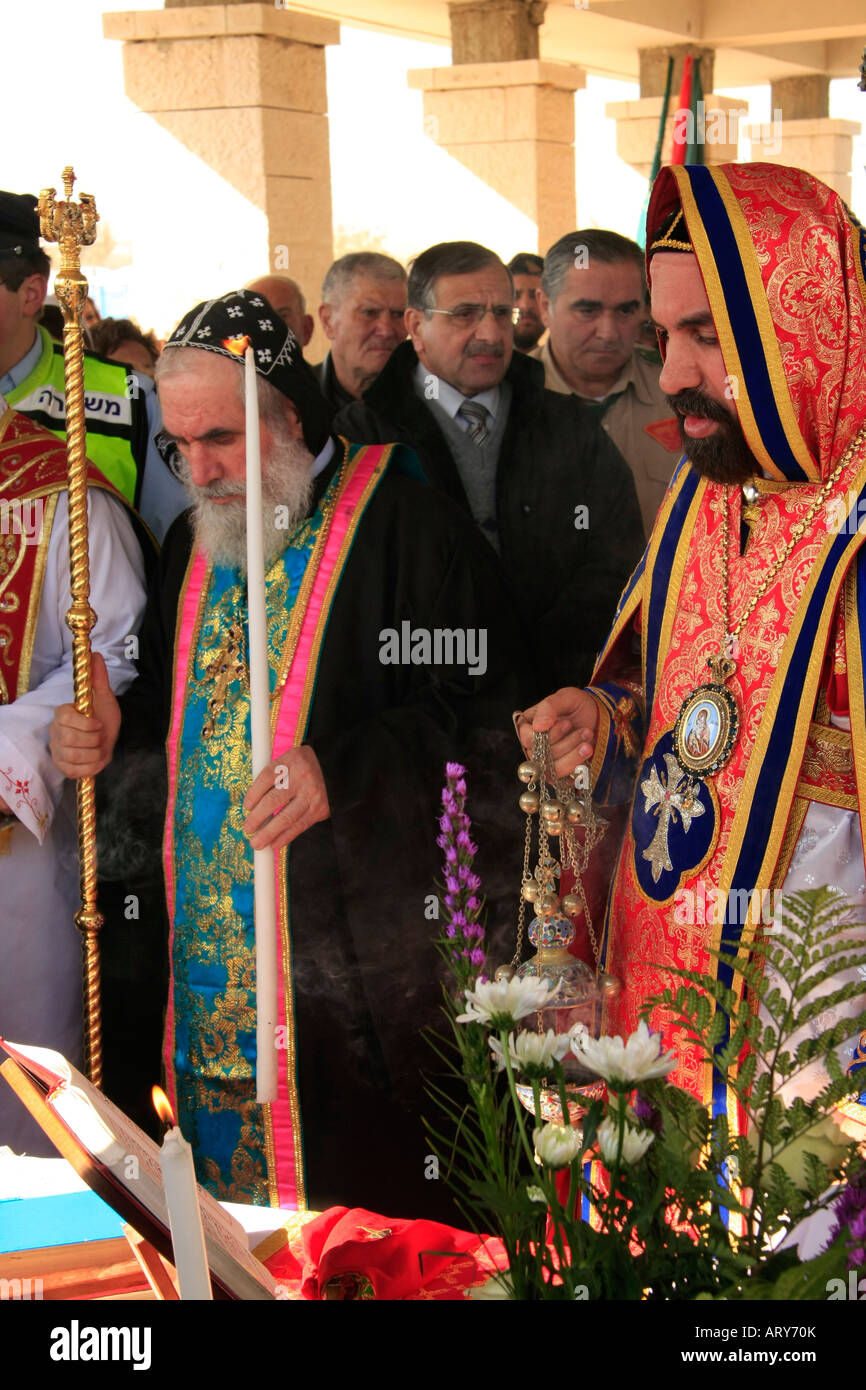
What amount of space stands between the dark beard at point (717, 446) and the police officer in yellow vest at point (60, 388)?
60.9 inches

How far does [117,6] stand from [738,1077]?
3.52 m

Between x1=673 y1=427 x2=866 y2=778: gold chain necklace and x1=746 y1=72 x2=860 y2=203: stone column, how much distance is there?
296cm

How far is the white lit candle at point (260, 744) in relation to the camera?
1.88 metres

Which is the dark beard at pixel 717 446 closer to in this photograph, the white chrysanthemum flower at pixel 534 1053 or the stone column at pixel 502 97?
the white chrysanthemum flower at pixel 534 1053

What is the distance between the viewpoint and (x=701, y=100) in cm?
425

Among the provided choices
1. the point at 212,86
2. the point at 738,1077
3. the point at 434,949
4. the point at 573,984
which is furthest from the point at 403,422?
the point at 738,1077

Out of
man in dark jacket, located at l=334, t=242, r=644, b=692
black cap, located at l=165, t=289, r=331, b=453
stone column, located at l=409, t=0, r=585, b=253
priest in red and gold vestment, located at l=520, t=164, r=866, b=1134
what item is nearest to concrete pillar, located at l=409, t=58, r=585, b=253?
stone column, located at l=409, t=0, r=585, b=253

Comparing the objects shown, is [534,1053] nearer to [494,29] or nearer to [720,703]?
[720,703]

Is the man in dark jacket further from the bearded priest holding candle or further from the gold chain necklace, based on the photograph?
the gold chain necklace

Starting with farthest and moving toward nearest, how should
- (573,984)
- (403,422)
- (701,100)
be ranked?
(701,100) < (403,422) < (573,984)

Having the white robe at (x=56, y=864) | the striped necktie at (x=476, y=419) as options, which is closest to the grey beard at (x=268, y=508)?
the white robe at (x=56, y=864)

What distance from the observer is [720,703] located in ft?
7.48

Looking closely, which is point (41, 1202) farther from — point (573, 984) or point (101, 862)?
point (101, 862)

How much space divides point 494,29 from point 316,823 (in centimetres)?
248
